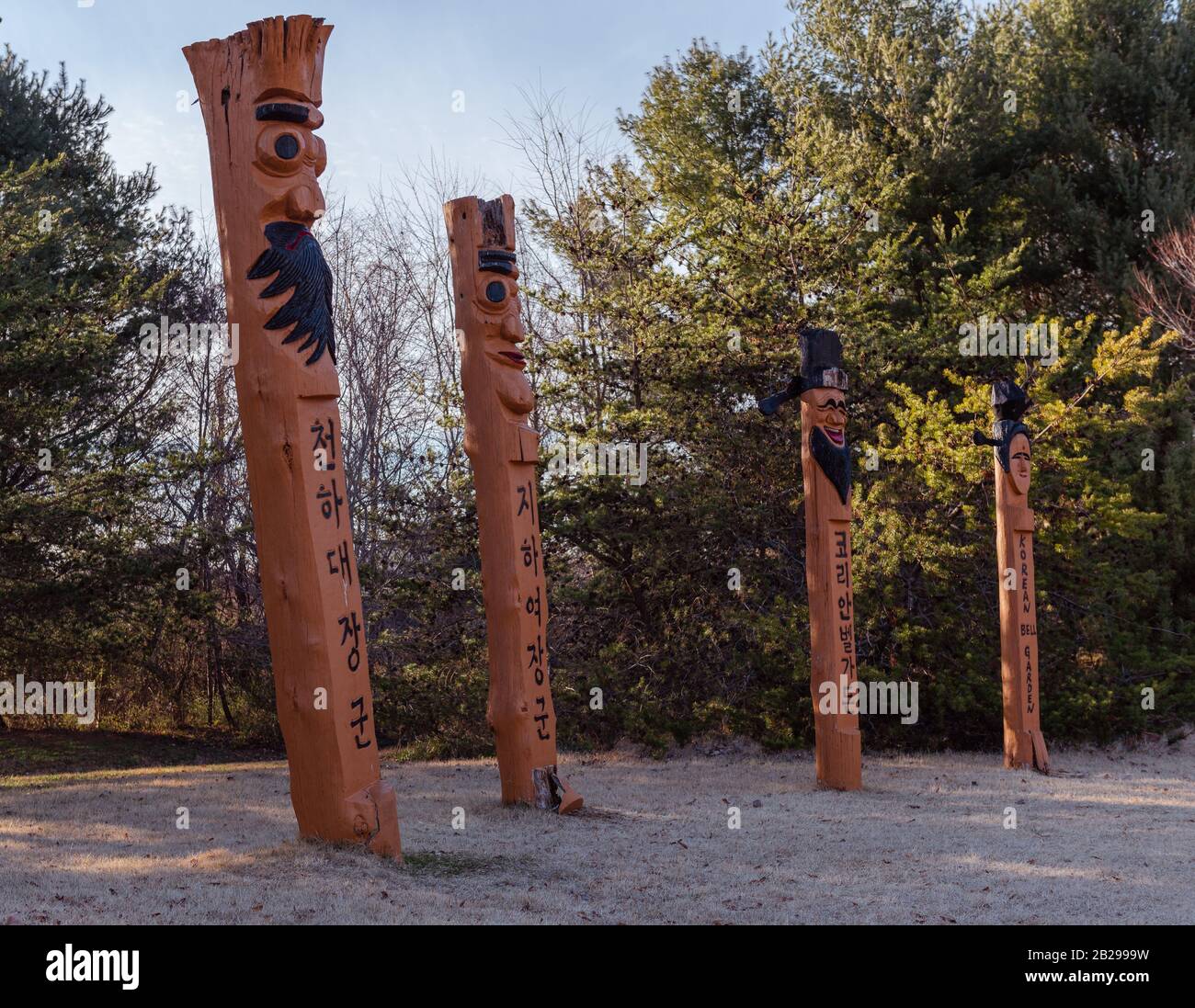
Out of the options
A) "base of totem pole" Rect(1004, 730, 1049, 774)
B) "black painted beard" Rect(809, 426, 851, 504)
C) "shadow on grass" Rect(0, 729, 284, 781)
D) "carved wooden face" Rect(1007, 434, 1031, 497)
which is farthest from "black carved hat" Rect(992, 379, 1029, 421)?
"shadow on grass" Rect(0, 729, 284, 781)

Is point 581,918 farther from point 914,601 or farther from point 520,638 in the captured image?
point 914,601

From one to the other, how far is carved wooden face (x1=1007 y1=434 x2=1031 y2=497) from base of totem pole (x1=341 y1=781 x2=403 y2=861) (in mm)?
7087

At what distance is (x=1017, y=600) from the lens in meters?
10.5

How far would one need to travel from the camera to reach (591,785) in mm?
9828

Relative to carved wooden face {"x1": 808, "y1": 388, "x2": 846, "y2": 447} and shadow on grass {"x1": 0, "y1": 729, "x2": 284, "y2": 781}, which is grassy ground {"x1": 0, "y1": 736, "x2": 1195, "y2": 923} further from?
carved wooden face {"x1": 808, "y1": 388, "x2": 846, "y2": 447}

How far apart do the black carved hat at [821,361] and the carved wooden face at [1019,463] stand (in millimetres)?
2095

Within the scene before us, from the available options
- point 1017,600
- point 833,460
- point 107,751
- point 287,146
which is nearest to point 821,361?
point 833,460

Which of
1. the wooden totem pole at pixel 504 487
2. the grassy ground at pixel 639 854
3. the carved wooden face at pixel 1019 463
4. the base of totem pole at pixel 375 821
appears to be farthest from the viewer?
the carved wooden face at pixel 1019 463

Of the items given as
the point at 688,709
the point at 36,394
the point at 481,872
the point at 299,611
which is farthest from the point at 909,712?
the point at 36,394

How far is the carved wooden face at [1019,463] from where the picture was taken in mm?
10531

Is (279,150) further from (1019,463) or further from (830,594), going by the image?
(1019,463)

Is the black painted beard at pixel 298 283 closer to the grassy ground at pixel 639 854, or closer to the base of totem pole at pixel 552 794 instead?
the grassy ground at pixel 639 854

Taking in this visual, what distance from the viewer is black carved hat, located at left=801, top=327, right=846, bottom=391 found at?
9.49m

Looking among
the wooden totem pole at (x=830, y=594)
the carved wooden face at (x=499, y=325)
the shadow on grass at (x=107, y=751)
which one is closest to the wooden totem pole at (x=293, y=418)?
the carved wooden face at (x=499, y=325)
